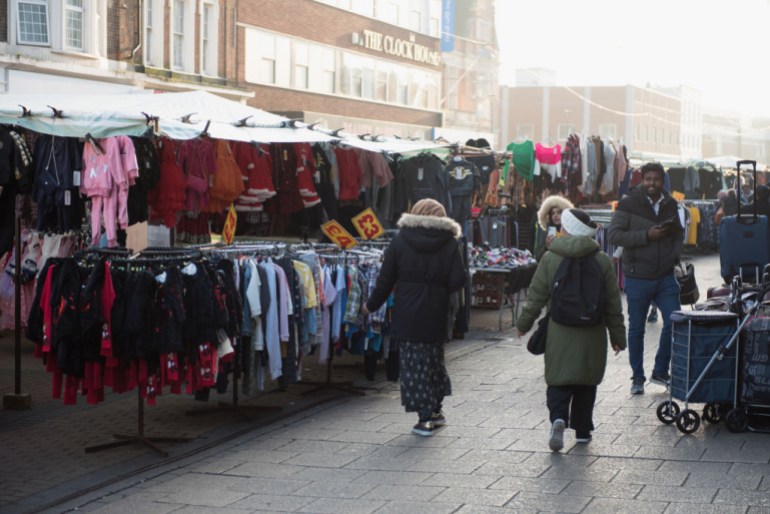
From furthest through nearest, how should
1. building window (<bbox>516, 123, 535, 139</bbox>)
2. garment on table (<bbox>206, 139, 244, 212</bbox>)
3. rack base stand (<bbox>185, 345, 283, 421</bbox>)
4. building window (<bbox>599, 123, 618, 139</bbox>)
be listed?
building window (<bbox>516, 123, 535, 139</bbox>), building window (<bbox>599, 123, 618, 139</bbox>), garment on table (<bbox>206, 139, 244, 212</bbox>), rack base stand (<bbox>185, 345, 283, 421</bbox>)

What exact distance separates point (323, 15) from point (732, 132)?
73.0 m

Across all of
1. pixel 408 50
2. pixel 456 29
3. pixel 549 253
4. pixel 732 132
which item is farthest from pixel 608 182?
pixel 732 132

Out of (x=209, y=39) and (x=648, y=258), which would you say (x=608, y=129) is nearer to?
(x=209, y=39)

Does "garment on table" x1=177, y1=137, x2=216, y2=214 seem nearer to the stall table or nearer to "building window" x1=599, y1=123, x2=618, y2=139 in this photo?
the stall table

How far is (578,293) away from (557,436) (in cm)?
104

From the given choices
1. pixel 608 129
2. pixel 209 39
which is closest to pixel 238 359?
pixel 209 39

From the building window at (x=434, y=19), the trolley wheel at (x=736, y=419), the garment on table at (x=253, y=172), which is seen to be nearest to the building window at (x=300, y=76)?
the building window at (x=434, y=19)

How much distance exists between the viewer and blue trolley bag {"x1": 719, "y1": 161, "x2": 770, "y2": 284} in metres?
11.3

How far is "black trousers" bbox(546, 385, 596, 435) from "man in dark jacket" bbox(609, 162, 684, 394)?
84.1 inches

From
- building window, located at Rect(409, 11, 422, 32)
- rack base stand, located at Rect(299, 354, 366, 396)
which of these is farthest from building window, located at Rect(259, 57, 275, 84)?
rack base stand, located at Rect(299, 354, 366, 396)

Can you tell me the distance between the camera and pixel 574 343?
816 cm

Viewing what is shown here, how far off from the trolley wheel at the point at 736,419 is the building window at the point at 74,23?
770 inches

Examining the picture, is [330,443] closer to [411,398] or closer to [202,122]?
[411,398]

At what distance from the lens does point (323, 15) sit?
121 feet
